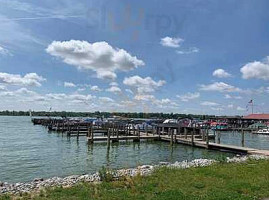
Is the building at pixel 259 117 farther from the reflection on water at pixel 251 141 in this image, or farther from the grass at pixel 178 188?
the grass at pixel 178 188

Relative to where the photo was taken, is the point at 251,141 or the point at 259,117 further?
the point at 259,117

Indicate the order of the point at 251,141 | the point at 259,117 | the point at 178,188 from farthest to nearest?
the point at 259,117
the point at 251,141
the point at 178,188

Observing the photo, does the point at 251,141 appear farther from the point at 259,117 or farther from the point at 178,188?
the point at 259,117

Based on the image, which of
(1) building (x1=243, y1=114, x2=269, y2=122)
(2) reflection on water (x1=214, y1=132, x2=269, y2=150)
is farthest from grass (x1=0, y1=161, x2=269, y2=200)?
(1) building (x1=243, y1=114, x2=269, y2=122)

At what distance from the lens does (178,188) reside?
11531mm

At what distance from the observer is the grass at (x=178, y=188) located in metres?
10.4

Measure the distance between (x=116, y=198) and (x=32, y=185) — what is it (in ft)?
17.3

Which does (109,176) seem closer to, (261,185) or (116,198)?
(116,198)

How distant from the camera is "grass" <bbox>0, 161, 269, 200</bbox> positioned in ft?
34.1

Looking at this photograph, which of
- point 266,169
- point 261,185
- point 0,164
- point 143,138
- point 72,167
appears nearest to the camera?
point 261,185

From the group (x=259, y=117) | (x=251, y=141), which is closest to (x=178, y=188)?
(x=251, y=141)

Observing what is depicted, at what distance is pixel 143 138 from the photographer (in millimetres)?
49312

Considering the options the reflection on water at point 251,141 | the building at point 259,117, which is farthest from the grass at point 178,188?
the building at point 259,117

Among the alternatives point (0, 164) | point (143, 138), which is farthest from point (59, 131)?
point (0, 164)
